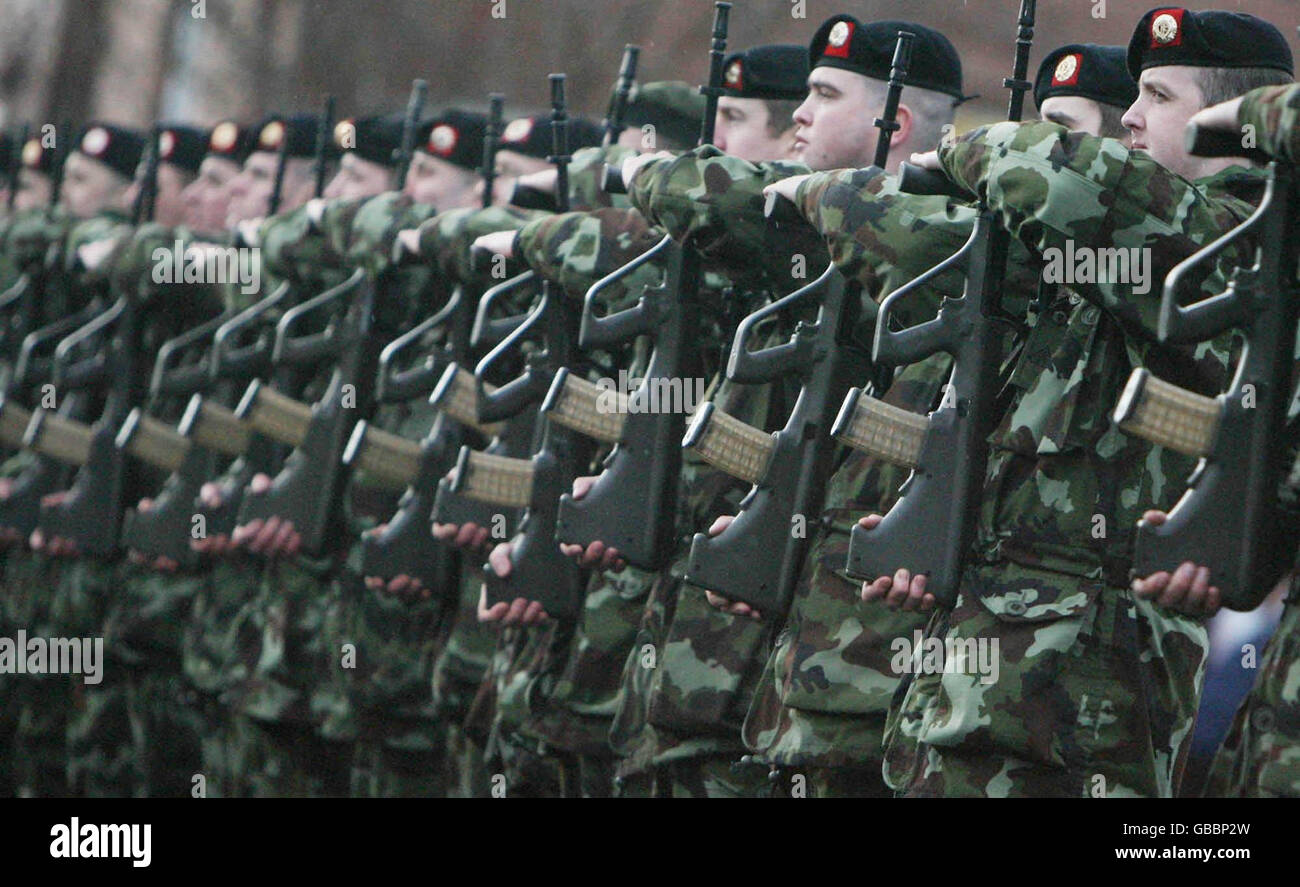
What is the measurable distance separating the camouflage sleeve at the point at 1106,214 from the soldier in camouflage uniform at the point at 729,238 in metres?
1.15

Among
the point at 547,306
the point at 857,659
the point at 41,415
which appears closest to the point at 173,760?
the point at 41,415

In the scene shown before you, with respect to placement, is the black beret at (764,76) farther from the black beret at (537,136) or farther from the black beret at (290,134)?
the black beret at (290,134)

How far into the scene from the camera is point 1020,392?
5160mm

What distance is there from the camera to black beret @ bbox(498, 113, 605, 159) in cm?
Answer: 842

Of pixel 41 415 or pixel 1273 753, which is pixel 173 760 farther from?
pixel 1273 753

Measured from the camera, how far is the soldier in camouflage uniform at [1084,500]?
478cm

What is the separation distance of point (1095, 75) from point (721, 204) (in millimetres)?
933

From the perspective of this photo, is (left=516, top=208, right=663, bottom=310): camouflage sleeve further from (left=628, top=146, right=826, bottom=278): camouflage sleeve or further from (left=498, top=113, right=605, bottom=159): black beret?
(left=498, top=113, right=605, bottom=159): black beret

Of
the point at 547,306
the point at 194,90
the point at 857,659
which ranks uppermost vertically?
the point at 194,90

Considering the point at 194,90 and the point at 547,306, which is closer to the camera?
the point at 547,306

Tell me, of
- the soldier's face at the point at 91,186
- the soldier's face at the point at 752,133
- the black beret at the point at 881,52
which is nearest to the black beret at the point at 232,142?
the soldier's face at the point at 91,186

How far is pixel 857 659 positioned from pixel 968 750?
0.66 m

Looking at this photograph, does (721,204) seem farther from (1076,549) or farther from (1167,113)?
(1076,549)

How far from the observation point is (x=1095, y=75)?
5.78 m
